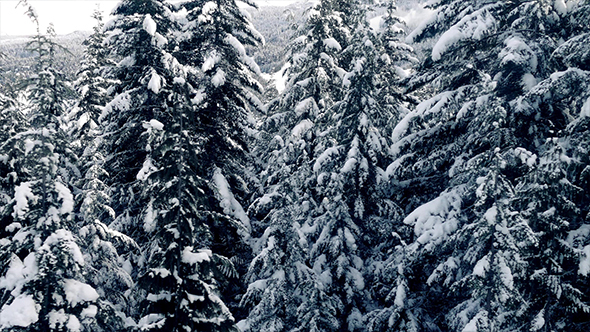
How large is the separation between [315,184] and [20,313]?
38.8ft

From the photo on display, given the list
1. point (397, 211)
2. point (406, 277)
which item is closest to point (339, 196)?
point (397, 211)

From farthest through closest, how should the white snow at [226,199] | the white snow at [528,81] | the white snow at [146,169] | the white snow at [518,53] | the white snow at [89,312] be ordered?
1. the white snow at [226,199]
2. the white snow at [146,169]
3. the white snow at [528,81]
4. the white snow at [518,53]
5. the white snow at [89,312]

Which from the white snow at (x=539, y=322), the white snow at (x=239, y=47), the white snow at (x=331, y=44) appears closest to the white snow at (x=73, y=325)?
the white snow at (x=539, y=322)

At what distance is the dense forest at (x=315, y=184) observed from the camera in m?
8.59

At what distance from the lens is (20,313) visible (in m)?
7.29

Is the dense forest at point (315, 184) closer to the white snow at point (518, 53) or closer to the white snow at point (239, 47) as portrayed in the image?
the white snow at point (518, 53)

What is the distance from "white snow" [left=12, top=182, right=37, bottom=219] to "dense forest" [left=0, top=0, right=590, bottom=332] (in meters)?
0.03

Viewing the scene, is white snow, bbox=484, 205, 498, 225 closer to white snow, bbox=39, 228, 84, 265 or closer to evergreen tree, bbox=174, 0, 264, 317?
evergreen tree, bbox=174, 0, 264, 317

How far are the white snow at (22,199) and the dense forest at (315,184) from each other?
1.2 inches

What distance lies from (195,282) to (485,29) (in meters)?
10.1

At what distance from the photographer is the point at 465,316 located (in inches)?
422

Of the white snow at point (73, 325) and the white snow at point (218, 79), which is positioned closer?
the white snow at point (73, 325)

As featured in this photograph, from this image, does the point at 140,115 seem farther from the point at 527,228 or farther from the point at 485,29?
the point at 527,228

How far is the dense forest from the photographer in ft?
28.2
